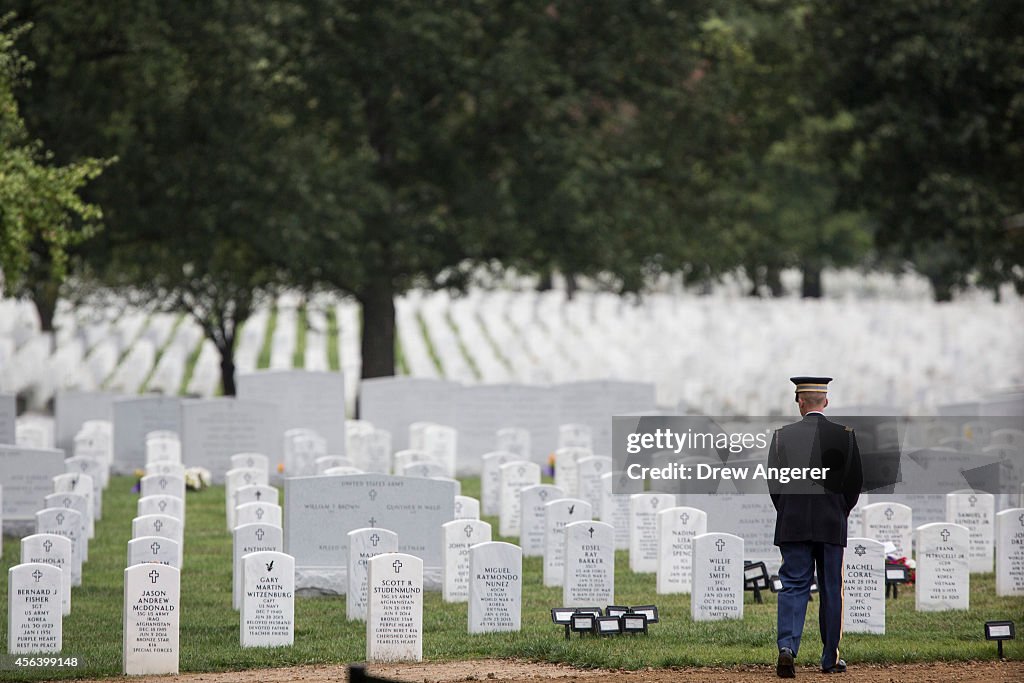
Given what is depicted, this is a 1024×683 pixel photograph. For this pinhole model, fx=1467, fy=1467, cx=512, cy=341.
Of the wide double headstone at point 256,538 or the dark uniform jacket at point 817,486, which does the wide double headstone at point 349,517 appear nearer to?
the wide double headstone at point 256,538

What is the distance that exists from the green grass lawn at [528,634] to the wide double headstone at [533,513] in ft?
1.90

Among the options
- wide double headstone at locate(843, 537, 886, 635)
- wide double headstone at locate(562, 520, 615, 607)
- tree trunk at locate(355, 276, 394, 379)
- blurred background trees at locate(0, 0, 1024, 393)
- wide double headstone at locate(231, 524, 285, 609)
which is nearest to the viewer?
wide double headstone at locate(843, 537, 886, 635)

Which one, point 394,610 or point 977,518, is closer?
point 394,610

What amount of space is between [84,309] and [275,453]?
1903 centimetres

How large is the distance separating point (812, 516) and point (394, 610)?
297cm

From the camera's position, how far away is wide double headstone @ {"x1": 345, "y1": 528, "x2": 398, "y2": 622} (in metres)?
11.5

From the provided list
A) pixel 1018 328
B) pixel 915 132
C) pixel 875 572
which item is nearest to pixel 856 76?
pixel 915 132

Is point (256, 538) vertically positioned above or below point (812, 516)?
below

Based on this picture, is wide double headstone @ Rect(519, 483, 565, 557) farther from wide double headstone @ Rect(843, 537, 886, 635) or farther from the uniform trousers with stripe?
the uniform trousers with stripe

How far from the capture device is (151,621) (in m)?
9.76

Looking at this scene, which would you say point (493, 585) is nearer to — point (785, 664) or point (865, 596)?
point (785, 664)

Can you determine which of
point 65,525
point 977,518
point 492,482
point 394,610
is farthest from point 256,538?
point 977,518

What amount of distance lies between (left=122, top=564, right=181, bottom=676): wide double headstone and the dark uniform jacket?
4022 mm

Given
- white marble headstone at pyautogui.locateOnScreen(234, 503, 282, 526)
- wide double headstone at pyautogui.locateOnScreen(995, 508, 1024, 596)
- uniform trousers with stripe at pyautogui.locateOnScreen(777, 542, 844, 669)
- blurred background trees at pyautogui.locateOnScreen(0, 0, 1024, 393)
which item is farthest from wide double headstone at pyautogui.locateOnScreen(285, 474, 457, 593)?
blurred background trees at pyautogui.locateOnScreen(0, 0, 1024, 393)
